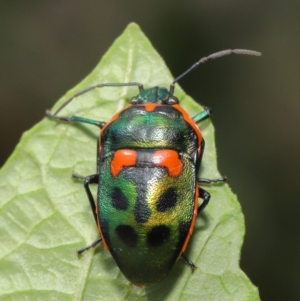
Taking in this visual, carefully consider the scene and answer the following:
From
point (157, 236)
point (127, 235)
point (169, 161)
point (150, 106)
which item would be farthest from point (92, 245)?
point (150, 106)

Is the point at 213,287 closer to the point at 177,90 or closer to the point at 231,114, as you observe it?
the point at 177,90

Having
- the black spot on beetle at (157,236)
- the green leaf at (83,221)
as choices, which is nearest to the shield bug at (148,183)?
the black spot on beetle at (157,236)

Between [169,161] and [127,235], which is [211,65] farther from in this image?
[127,235]

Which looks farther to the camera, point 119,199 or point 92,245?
point 92,245

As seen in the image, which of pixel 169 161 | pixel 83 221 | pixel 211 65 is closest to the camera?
pixel 169 161

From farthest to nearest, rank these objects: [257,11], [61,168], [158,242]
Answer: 1. [257,11]
2. [61,168]
3. [158,242]

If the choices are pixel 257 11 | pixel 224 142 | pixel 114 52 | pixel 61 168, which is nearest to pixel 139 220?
pixel 61 168
